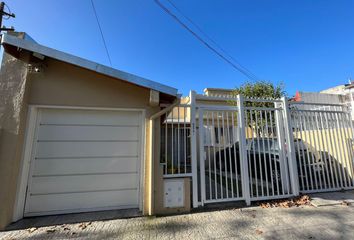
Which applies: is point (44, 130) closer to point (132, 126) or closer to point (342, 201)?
point (132, 126)

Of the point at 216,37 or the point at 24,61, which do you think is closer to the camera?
the point at 24,61

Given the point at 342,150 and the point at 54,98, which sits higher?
the point at 54,98

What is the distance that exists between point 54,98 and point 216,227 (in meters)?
4.30

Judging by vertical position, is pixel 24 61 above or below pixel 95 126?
above

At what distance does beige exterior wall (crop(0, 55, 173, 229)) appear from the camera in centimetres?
328

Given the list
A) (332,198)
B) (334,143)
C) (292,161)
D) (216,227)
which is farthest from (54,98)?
(334,143)

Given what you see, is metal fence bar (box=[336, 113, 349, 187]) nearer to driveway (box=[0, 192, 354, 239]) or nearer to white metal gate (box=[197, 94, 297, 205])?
driveway (box=[0, 192, 354, 239])

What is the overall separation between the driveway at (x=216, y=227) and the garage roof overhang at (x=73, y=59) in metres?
2.74

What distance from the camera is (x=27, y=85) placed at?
11.9 feet

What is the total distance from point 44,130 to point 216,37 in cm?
823

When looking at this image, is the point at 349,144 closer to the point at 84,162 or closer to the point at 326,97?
the point at 84,162

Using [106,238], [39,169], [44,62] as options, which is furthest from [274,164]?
[44,62]

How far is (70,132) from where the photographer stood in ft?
13.0

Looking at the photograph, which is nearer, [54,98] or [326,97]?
[54,98]
